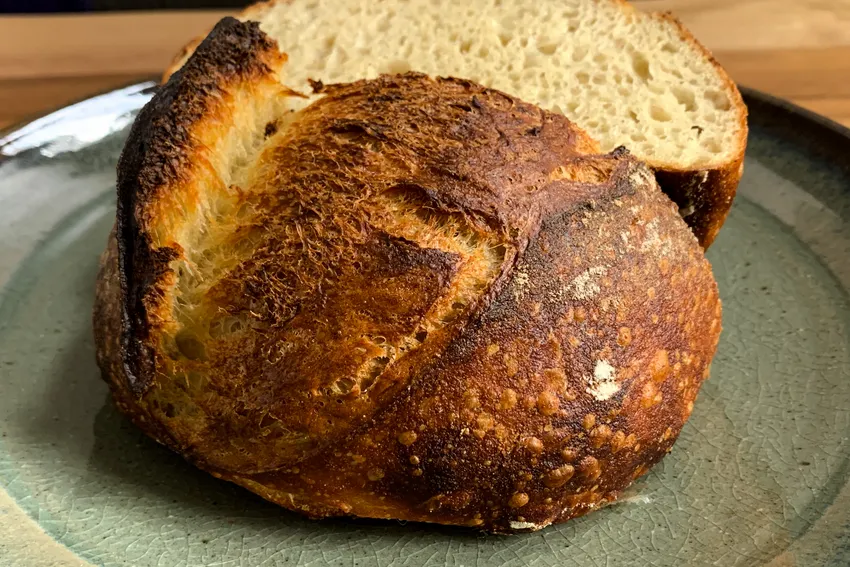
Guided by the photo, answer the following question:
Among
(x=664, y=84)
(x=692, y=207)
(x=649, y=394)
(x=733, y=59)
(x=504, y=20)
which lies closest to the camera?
(x=649, y=394)

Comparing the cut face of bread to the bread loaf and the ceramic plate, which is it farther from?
the ceramic plate

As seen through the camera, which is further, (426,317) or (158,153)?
(158,153)

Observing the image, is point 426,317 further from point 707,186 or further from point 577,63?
point 577,63

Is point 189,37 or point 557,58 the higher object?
point 557,58

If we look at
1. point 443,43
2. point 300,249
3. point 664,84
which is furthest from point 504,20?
point 300,249

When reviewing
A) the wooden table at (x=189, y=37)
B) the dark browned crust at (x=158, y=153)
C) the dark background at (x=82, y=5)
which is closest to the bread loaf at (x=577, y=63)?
the dark browned crust at (x=158, y=153)

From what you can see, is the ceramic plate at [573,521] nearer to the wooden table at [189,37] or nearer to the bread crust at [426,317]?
the bread crust at [426,317]

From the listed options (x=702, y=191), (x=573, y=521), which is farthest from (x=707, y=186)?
(x=573, y=521)

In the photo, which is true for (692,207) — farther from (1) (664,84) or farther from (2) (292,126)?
(2) (292,126)
